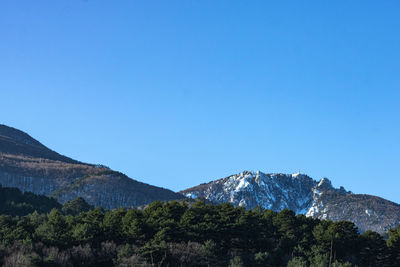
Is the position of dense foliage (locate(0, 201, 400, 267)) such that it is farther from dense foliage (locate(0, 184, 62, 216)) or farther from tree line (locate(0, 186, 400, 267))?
dense foliage (locate(0, 184, 62, 216))

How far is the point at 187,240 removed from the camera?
89.0 meters

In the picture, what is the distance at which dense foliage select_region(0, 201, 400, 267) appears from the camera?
77938 millimetres

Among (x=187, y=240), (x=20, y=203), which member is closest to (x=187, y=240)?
(x=187, y=240)

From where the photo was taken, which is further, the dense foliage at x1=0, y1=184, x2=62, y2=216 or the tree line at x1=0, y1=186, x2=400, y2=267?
the dense foliage at x1=0, y1=184, x2=62, y2=216

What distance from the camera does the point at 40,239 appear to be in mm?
80938

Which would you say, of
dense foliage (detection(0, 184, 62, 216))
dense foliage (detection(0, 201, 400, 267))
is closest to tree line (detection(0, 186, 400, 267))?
dense foliage (detection(0, 201, 400, 267))

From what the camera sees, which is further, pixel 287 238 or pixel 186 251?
pixel 287 238

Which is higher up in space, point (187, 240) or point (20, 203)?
point (20, 203)

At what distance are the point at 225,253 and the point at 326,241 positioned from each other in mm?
17316

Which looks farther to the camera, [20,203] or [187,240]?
[20,203]

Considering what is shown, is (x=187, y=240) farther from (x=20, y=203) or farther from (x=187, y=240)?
(x=20, y=203)

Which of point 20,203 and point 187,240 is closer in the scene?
point 187,240

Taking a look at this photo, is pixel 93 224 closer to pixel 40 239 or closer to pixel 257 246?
pixel 40 239

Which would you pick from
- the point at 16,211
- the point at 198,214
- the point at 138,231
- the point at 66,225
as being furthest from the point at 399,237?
the point at 16,211
